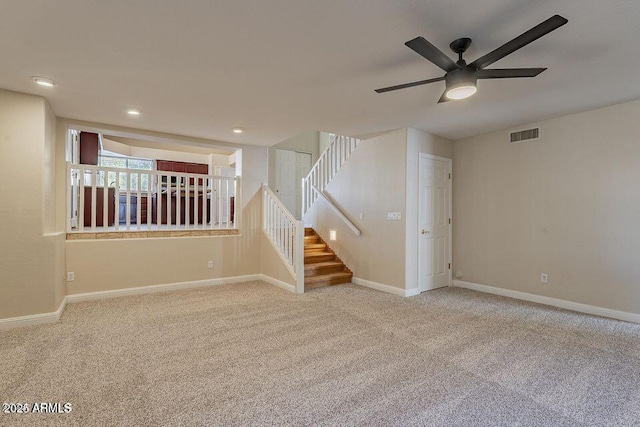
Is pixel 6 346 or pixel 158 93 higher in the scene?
pixel 158 93

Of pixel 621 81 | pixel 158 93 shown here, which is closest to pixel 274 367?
pixel 158 93

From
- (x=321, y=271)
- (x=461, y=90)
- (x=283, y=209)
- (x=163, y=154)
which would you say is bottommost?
(x=321, y=271)

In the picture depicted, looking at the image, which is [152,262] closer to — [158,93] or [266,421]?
[158,93]

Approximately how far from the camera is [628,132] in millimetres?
3539

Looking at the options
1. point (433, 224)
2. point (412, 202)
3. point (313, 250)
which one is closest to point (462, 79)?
point (412, 202)

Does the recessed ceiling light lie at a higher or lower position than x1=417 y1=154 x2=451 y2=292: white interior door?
higher

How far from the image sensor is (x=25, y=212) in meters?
3.29

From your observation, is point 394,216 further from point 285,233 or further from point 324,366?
point 324,366

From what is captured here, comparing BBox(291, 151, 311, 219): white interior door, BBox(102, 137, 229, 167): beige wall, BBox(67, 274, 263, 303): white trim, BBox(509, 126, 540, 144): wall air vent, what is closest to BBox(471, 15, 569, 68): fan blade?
BBox(509, 126, 540, 144): wall air vent

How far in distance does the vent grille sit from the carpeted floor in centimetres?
234

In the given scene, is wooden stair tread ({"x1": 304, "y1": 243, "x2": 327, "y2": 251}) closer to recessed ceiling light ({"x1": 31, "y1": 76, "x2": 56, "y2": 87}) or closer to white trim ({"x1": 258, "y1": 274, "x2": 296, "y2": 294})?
white trim ({"x1": 258, "y1": 274, "x2": 296, "y2": 294})

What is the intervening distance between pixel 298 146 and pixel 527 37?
688 cm

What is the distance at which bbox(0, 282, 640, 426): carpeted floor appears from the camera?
1879 mm

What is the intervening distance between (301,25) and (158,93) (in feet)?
6.55
